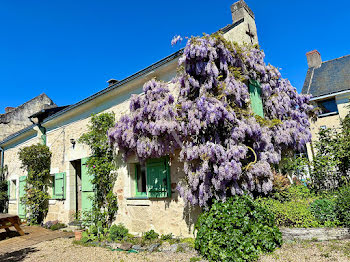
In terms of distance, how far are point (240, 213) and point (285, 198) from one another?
1.58 m

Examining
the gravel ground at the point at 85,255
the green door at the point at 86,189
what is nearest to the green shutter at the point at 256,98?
the gravel ground at the point at 85,255

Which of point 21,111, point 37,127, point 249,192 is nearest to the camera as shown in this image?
point 249,192

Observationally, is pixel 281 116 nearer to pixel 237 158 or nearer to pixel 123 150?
pixel 237 158

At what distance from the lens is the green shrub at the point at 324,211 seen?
4227mm

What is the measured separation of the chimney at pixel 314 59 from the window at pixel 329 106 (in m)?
3.19

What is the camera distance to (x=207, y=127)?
4.68 m

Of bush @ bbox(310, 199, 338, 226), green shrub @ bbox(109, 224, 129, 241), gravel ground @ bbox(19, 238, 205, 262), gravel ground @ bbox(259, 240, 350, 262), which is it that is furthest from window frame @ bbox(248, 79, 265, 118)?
green shrub @ bbox(109, 224, 129, 241)

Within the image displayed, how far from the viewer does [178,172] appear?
527 centimetres

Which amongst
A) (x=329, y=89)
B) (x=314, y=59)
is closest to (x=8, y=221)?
(x=329, y=89)

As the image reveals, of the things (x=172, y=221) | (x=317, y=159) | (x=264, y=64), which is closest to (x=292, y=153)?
(x=317, y=159)

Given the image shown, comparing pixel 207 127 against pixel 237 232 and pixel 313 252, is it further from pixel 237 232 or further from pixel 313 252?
pixel 313 252

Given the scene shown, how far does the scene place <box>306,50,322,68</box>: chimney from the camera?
1357 centimetres

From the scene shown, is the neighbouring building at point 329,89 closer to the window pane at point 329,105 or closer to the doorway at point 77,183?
the window pane at point 329,105

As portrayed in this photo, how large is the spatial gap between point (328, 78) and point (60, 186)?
12.4 m
